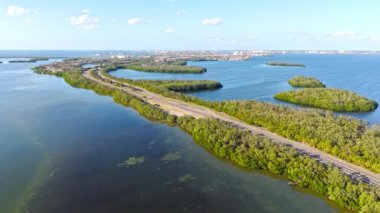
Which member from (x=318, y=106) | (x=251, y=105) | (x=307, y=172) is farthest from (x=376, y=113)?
(x=307, y=172)

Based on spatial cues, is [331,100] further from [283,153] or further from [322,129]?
[283,153]

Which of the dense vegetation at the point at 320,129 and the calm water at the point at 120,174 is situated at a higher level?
the dense vegetation at the point at 320,129

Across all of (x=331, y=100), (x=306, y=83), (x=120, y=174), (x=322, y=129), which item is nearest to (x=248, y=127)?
(x=322, y=129)

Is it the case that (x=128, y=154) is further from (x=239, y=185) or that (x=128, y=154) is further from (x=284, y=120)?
(x=284, y=120)

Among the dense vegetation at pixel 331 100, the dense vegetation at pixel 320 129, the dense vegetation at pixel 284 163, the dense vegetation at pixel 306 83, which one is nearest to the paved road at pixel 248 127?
the dense vegetation at pixel 320 129

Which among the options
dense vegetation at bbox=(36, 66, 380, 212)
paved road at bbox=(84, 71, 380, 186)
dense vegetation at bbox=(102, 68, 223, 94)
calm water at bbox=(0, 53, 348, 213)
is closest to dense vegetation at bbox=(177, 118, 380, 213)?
dense vegetation at bbox=(36, 66, 380, 212)

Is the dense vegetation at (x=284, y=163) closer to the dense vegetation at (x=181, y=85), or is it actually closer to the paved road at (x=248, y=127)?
the paved road at (x=248, y=127)
